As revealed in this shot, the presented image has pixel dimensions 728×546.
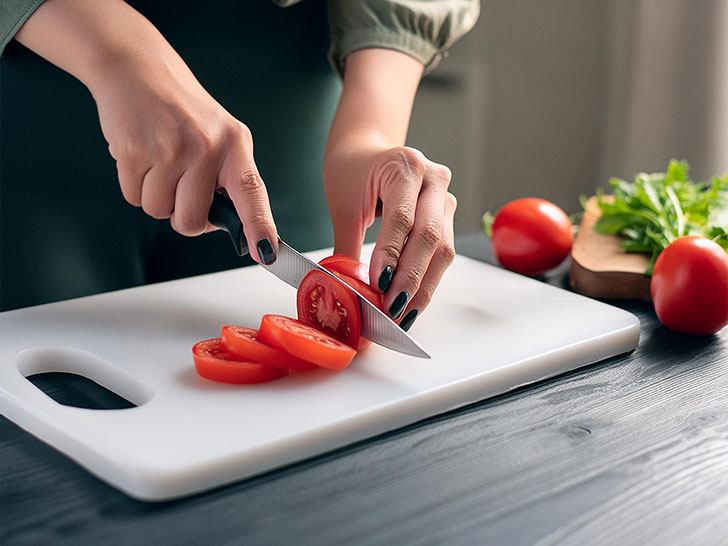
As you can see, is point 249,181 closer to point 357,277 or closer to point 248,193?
point 248,193

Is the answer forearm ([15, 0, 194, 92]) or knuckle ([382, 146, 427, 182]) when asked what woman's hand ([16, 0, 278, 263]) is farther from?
knuckle ([382, 146, 427, 182])

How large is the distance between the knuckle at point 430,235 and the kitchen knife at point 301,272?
0.41 feet

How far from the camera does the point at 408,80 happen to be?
55.9 inches

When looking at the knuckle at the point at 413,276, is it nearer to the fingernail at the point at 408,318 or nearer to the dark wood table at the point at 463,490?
the fingernail at the point at 408,318

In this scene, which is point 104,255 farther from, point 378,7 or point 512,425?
point 512,425

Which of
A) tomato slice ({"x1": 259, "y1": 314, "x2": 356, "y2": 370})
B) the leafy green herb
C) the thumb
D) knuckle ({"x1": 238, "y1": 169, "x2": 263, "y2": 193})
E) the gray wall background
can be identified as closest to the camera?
tomato slice ({"x1": 259, "y1": 314, "x2": 356, "y2": 370})

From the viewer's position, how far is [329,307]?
970 millimetres

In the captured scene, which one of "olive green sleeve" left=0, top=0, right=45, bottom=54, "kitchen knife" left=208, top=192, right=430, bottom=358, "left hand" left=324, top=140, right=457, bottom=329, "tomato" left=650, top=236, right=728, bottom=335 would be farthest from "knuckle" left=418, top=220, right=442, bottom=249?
"olive green sleeve" left=0, top=0, right=45, bottom=54

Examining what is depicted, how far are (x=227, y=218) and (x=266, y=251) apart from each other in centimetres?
7

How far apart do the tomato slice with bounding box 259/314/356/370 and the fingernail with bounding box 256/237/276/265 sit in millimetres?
119

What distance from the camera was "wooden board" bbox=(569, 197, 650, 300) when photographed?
128 cm

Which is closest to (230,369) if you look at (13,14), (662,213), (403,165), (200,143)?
(200,143)

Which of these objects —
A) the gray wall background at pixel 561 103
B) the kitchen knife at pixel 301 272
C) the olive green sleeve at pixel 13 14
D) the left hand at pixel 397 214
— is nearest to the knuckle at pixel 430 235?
the left hand at pixel 397 214

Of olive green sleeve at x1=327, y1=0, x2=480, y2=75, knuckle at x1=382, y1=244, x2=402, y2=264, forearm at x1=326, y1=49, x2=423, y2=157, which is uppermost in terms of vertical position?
olive green sleeve at x1=327, y1=0, x2=480, y2=75
